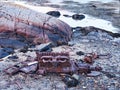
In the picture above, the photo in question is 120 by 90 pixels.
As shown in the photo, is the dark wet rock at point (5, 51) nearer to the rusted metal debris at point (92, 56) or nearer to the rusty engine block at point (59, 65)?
the rusty engine block at point (59, 65)

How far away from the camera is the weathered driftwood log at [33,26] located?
11961mm

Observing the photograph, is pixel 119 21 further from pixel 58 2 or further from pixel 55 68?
pixel 55 68

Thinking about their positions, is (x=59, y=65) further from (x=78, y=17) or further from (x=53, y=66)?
(x=78, y=17)

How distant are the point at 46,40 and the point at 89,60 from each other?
92.9 inches

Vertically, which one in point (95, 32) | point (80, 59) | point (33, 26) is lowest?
point (80, 59)

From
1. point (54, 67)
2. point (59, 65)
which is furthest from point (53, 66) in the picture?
point (59, 65)

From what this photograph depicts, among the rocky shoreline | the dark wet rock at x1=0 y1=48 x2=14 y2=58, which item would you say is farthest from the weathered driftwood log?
the dark wet rock at x1=0 y1=48 x2=14 y2=58

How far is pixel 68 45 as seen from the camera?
11.8m

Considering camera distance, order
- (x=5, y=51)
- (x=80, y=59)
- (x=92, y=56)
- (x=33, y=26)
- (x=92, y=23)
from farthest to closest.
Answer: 1. (x=92, y=23)
2. (x=33, y=26)
3. (x=5, y=51)
4. (x=92, y=56)
5. (x=80, y=59)

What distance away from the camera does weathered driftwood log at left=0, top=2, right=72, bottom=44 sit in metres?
12.0

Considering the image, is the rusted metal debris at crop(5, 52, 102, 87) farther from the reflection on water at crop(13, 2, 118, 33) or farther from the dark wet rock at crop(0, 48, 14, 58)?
the reflection on water at crop(13, 2, 118, 33)

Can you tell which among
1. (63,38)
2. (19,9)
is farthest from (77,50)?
(19,9)

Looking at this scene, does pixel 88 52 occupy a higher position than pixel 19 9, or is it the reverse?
pixel 19 9

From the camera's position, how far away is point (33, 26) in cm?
1209
